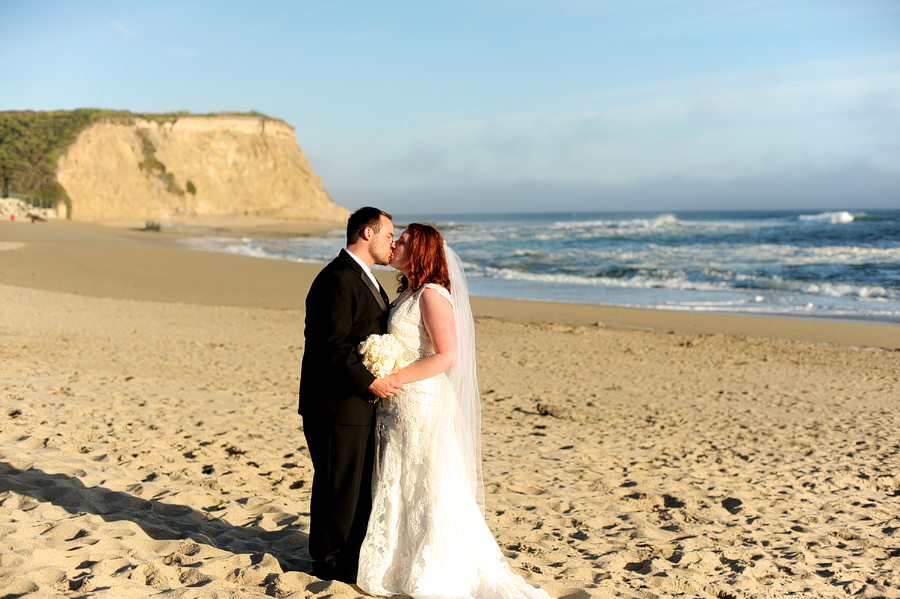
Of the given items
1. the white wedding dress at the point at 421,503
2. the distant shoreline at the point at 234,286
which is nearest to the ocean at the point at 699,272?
the distant shoreline at the point at 234,286

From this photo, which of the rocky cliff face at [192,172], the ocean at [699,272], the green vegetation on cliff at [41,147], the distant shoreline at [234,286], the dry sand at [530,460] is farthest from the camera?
the rocky cliff face at [192,172]

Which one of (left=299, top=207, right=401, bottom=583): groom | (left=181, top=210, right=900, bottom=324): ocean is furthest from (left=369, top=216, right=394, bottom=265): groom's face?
(left=181, top=210, right=900, bottom=324): ocean

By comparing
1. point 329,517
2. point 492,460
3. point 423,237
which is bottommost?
point 492,460

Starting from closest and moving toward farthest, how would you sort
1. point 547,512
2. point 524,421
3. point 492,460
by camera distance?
point 547,512 < point 492,460 < point 524,421

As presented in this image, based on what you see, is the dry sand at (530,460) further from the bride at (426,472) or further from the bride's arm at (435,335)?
the bride's arm at (435,335)

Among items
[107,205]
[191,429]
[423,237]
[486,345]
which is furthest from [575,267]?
[107,205]

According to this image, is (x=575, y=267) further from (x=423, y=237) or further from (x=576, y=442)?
(x=423, y=237)

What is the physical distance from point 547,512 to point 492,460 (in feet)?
4.08

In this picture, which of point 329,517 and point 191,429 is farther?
point 191,429

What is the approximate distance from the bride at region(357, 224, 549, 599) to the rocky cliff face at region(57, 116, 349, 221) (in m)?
52.2

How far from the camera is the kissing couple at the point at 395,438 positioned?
3.19 meters

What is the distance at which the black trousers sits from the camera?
327 cm

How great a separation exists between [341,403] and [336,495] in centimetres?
48

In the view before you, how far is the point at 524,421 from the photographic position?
283 inches
